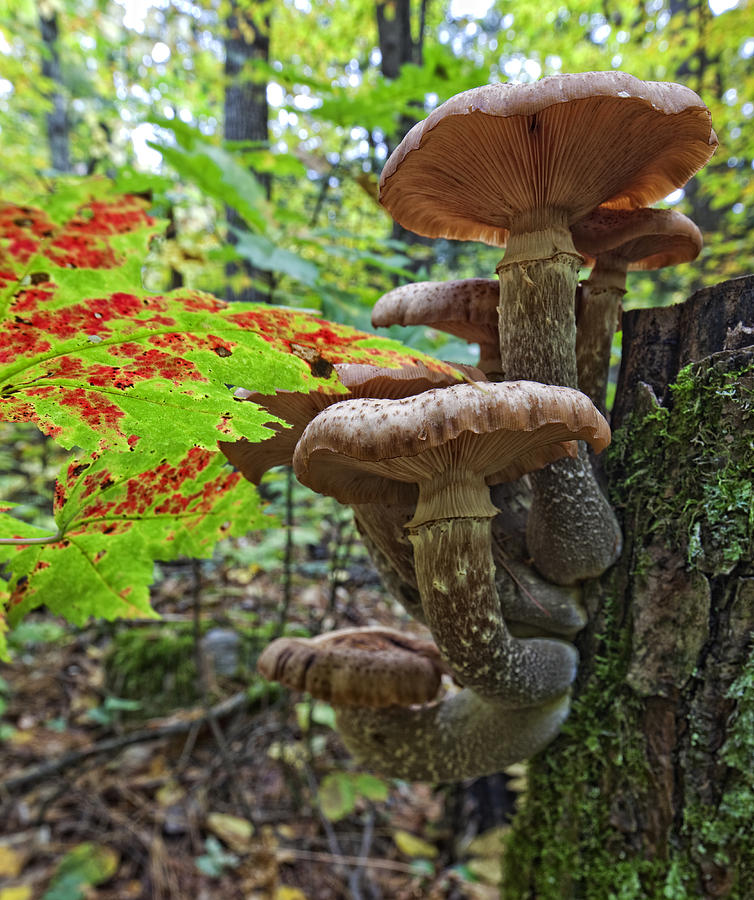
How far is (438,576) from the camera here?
1547 mm

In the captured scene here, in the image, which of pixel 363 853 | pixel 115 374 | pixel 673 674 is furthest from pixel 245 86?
pixel 363 853

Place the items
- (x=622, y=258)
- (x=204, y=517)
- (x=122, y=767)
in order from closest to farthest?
(x=204, y=517) < (x=622, y=258) < (x=122, y=767)

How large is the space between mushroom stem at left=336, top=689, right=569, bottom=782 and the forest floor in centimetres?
119

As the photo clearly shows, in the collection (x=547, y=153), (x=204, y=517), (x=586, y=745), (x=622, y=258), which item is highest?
(x=547, y=153)

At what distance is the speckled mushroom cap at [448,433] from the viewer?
114 cm

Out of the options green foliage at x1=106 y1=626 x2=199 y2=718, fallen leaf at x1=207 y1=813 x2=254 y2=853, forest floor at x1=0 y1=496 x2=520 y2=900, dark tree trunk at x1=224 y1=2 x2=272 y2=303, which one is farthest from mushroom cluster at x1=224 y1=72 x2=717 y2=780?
dark tree trunk at x1=224 y1=2 x2=272 y2=303

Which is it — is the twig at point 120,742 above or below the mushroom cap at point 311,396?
below

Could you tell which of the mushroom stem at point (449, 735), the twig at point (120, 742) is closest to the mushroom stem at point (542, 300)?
the mushroom stem at point (449, 735)

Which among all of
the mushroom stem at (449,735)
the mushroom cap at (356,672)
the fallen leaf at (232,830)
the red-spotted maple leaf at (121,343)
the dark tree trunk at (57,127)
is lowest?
the fallen leaf at (232,830)

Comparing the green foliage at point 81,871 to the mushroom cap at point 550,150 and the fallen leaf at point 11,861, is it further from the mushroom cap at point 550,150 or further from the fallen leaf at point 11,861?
the mushroom cap at point 550,150

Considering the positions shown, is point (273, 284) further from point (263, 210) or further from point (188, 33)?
point (188, 33)

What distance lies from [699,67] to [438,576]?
12.4 meters

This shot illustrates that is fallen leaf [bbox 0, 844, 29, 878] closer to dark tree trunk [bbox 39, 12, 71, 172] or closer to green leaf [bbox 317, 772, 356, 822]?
green leaf [bbox 317, 772, 356, 822]

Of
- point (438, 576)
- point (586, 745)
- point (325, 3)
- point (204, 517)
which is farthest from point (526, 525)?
point (325, 3)
